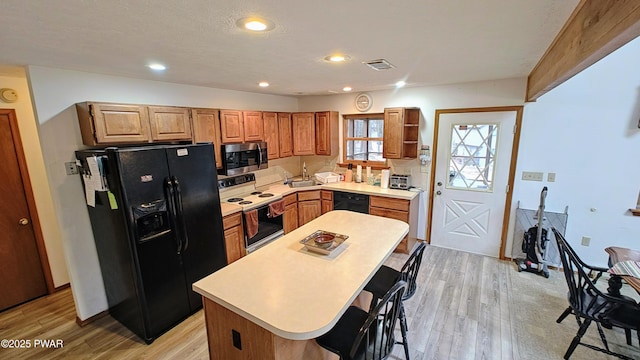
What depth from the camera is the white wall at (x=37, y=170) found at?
2840 millimetres

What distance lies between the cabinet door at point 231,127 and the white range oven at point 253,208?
57 centimetres

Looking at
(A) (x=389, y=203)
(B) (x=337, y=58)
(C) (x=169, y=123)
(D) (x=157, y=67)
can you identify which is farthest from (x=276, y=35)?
(A) (x=389, y=203)

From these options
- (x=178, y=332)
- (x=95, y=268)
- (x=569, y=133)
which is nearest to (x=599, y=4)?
(x=569, y=133)

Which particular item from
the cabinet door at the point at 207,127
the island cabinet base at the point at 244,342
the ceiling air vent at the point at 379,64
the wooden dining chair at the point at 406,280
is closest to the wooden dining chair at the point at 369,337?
the island cabinet base at the point at 244,342

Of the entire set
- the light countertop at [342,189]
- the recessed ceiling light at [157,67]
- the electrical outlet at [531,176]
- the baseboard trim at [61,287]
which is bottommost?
the baseboard trim at [61,287]

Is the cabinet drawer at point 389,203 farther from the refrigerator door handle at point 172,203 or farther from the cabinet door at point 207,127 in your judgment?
the refrigerator door handle at point 172,203

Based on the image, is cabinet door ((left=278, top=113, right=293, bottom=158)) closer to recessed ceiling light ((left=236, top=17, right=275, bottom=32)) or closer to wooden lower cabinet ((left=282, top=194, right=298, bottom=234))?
wooden lower cabinet ((left=282, top=194, right=298, bottom=234))

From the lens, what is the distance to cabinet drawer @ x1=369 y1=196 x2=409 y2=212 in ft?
12.5

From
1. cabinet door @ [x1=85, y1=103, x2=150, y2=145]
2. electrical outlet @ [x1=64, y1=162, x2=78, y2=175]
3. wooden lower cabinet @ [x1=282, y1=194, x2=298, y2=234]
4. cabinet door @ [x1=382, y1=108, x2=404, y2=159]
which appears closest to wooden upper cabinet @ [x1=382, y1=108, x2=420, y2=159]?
cabinet door @ [x1=382, y1=108, x2=404, y2=159]

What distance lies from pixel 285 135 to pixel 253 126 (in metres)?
0.74

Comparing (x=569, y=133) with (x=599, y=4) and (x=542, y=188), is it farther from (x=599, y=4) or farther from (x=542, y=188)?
(x=599, y=4)

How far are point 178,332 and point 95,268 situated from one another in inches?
42.4

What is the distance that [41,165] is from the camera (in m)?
3.04

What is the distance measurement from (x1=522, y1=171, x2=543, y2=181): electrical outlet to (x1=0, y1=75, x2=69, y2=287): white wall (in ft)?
18.0
